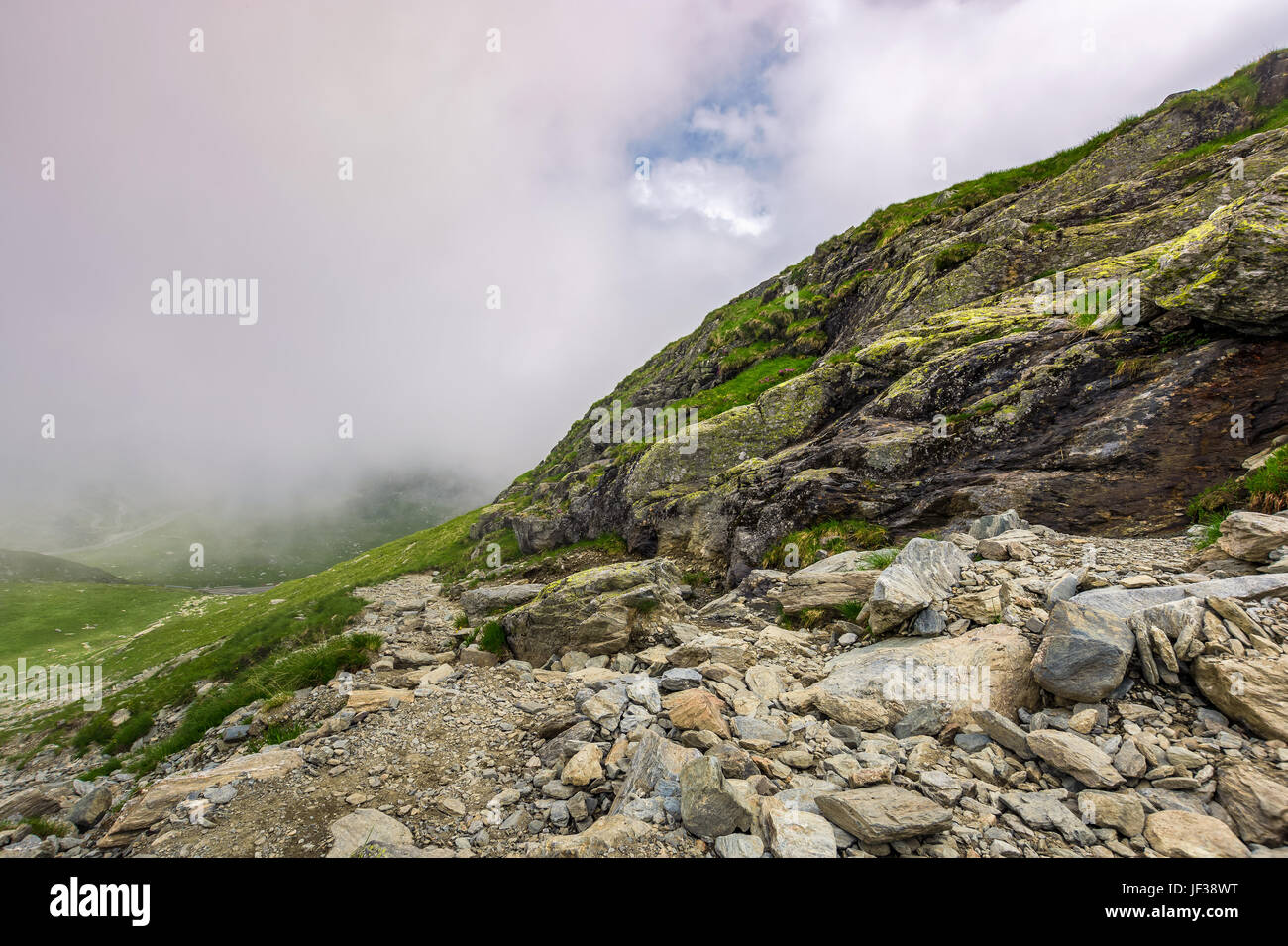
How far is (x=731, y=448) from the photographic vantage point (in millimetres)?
26562

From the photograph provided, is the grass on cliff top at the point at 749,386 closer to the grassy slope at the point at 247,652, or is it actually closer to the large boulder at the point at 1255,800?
the grassy slope at the point at 247,652

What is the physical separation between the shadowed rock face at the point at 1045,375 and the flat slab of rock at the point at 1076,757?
33.5 feet

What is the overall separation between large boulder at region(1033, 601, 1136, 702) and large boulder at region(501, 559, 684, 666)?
945 centimetres

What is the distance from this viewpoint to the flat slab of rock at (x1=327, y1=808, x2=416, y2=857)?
599 cm

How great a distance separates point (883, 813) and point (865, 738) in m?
2.28

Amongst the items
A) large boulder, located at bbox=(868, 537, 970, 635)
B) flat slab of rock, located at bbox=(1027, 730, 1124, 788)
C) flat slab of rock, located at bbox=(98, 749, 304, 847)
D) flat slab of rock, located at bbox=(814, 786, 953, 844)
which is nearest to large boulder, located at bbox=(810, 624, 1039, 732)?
large boulder, located at bbox=(868, 537, 970, 635)

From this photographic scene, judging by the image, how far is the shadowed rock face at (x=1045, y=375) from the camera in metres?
12.8

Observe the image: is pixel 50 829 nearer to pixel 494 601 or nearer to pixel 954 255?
pixel 494 601

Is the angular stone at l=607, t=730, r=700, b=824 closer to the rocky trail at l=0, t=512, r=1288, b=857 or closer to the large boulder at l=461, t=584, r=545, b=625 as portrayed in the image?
the rocky trail at l=0, t=512, r=1288, b=857

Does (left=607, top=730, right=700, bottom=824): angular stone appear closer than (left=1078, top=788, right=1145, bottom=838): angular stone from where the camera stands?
No

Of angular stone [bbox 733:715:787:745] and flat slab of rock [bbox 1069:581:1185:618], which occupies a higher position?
flat slab of rock [bbox 1069:581:1185:618]

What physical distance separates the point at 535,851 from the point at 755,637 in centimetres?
755
